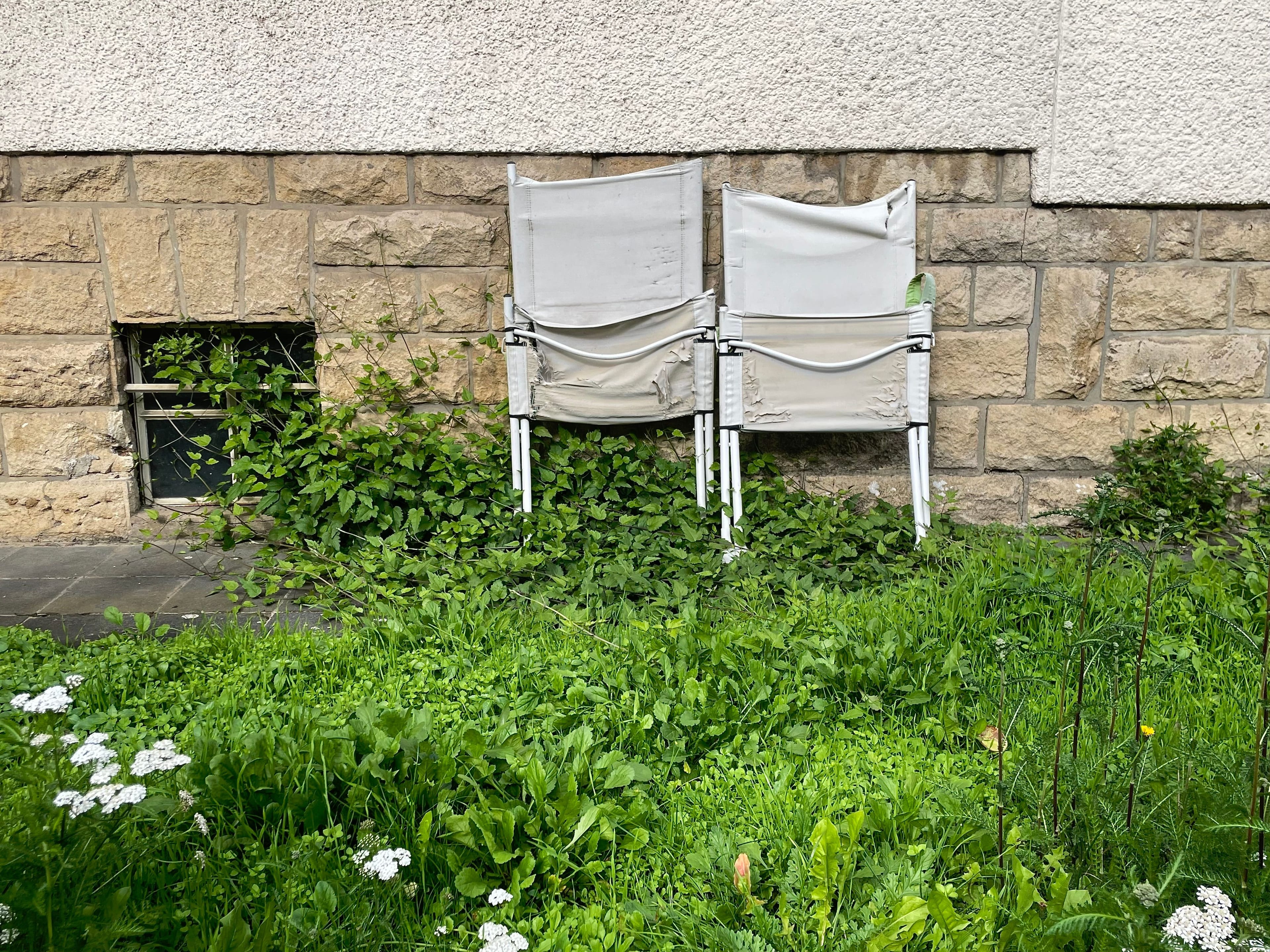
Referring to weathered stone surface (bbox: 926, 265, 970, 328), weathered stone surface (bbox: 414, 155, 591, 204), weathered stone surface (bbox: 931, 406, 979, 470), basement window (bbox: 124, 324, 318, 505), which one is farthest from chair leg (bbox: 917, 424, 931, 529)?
basement window (bbox: 124, 324, 318, 505)

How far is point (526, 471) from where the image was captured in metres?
3.44

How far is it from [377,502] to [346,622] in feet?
2.75

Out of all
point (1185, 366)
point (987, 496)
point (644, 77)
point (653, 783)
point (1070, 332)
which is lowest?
point (653, 783)

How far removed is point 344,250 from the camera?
3514mm

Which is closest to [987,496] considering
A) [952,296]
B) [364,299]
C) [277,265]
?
[952,296]

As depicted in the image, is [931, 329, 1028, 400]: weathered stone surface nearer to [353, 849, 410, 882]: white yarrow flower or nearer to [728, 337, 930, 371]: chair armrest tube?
[728, 337, 930, 371]: chair armrest tube

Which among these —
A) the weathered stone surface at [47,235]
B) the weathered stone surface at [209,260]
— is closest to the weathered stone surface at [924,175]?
the weathered stone surface at [209,260]

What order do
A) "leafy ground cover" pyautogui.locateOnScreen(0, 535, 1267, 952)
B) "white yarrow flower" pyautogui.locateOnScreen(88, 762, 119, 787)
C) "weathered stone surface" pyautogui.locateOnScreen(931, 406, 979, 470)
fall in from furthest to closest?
1. "weathered stone surface" pyautogui.locateOnScreen(931, 406, 979, 470)
2. "leafy ground cover" pyautogui.locateOnScreen(0, 535, 1267, 952)
3. "white yarrow flower" pyautogui.locateOnScreen(88, 762, 119, 787)

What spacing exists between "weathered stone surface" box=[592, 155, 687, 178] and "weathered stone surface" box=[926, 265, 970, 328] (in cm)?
108

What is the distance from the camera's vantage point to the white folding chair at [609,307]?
3.38 m

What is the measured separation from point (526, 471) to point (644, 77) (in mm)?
1512

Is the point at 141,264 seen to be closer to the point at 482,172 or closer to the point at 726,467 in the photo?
the point at 482,172

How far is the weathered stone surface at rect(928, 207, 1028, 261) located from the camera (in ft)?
11.6

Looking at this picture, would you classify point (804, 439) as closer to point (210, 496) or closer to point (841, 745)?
point (841, 745)
